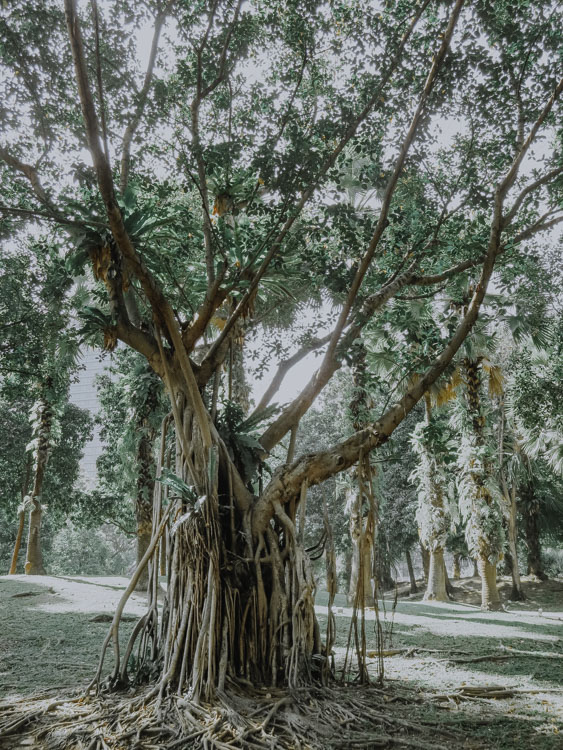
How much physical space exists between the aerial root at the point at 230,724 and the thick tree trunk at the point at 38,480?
417 inches

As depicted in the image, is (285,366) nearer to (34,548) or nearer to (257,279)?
(257,279)

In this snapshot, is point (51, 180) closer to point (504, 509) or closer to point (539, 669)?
point (539, 669)

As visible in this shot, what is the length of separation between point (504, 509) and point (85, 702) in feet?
36.8

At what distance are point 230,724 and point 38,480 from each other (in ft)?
38.3

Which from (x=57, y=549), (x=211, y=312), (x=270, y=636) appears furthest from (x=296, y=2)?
(x=57, y=549)

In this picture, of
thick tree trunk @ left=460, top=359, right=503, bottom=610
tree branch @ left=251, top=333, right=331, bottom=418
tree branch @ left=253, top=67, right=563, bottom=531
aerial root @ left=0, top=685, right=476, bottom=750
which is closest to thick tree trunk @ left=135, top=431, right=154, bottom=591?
tree branch @ left=251, top=333, right=331, bottom=418

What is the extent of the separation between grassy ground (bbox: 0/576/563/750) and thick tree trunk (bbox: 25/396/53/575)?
8.99 feet

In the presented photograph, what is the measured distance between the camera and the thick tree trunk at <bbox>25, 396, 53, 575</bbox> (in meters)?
13.6

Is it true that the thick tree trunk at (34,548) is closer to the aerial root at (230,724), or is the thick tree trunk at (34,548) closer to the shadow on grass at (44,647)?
the shadow on grass at (44,647)

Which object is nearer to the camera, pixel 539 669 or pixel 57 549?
pixel 539 669

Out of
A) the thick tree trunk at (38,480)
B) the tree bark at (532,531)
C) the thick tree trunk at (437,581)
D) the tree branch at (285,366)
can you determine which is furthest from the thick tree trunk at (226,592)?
the tree bark at (532,531)

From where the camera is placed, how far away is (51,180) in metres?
5.83

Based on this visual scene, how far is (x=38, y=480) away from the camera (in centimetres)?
1359

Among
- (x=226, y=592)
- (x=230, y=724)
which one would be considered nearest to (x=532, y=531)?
(x=226, y=592)
